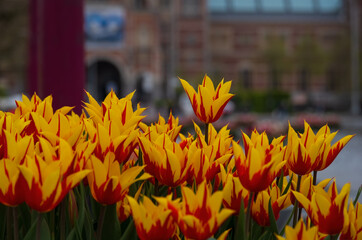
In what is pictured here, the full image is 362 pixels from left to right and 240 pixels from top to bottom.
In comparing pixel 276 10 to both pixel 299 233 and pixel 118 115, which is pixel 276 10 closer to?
pixel 118 115

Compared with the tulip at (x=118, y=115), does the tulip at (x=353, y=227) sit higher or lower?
lower

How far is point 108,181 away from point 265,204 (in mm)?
440

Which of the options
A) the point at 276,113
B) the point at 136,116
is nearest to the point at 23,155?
the point at 136,116

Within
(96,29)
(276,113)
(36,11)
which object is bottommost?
(276,113)

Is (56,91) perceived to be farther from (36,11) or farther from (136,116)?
(136,116)

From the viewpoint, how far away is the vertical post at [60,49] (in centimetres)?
457

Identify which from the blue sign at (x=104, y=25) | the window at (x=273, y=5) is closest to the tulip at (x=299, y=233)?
the blue sign at (x=104, y=25)

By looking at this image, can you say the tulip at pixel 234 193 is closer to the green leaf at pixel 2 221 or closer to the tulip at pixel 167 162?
the tulip at pixel 167 162

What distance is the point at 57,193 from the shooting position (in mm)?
1032

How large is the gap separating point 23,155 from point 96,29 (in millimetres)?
34899

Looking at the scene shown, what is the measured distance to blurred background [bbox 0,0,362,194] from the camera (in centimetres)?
2583

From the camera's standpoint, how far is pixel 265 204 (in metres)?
1.35

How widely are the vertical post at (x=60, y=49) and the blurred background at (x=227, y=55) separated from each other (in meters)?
6.45

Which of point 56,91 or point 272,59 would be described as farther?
point 272,59
